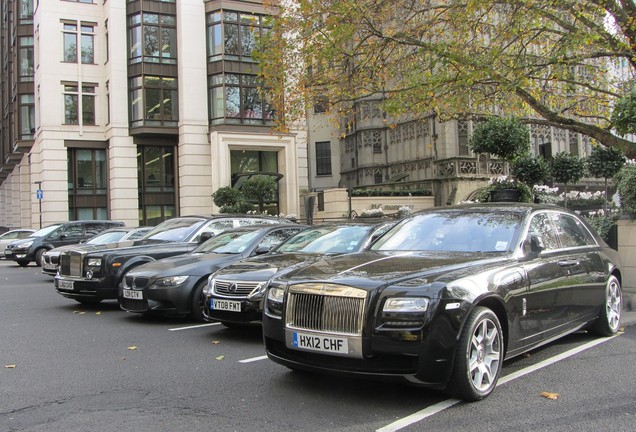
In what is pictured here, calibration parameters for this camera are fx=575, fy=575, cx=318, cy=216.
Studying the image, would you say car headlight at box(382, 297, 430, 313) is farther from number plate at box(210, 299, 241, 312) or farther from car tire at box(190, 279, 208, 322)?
car tire at box(190, 279, 208, 322)

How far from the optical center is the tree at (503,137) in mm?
14867

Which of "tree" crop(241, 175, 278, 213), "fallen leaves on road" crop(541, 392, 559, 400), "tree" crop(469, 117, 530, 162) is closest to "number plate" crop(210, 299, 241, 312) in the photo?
"fallen leaves on road" crop(541, 392, 559, 400)

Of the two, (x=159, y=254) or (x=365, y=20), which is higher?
(x=365, y=20)

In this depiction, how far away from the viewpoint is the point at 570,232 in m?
6.66

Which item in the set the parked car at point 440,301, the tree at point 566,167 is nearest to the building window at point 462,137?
the tree at point 566,167

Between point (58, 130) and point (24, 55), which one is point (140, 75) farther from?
point (24, 55)

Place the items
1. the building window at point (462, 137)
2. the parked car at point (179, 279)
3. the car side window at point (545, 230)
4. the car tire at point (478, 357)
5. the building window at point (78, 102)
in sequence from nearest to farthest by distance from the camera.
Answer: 1. the car tire at point (478, 357)
2. the car side window at point (545, 230)
3. the parked car at point (179, 279)
4. the building window at point (462, 137)
5. the building window at point (78, 102)

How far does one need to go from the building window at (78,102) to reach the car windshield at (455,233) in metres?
30.0

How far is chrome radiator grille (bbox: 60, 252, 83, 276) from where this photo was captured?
9985 mm

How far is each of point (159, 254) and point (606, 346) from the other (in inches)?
286

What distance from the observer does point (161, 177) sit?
109 ft

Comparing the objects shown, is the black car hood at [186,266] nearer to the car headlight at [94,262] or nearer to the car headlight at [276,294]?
the car headlight at [94,262]

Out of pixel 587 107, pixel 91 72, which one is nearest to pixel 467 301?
pixel 587 107

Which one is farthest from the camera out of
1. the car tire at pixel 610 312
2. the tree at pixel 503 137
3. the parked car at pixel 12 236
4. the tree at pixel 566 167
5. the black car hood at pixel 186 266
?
the parked car at pixel 12 236
